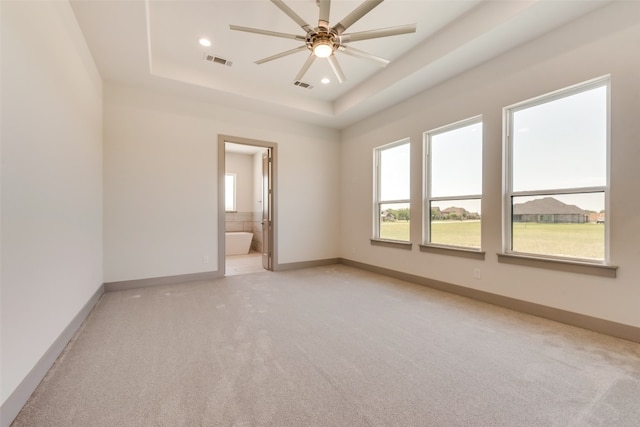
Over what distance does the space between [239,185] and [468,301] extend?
22.7 ft

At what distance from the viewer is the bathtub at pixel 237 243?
23.8 ft

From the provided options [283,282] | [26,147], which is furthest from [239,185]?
[26,147]

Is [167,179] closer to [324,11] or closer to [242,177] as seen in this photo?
[324,11]

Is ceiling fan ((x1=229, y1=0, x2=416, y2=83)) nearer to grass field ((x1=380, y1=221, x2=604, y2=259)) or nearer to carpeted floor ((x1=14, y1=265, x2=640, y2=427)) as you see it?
grass field ((x1=380, y1=221, x2=604, y2=259))

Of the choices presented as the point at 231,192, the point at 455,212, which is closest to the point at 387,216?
the point at 455,212

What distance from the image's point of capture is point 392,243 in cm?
463

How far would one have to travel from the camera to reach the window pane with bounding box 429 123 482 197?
354 centimetres

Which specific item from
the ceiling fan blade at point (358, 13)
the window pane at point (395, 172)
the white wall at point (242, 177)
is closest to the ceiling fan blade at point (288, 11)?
the ceiling fan blade at point (358, 13)

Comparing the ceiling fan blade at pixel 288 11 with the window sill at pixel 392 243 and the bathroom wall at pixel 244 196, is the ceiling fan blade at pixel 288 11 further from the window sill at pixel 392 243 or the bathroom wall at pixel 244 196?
the bathroom wall at pixel 244 196

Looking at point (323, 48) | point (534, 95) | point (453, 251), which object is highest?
point (323, 48)

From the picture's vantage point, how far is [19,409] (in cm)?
147

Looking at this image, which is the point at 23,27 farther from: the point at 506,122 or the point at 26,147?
the point at 506,122

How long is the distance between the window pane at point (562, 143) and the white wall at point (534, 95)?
15 centimetres

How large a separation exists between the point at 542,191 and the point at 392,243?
2229 millimetres
